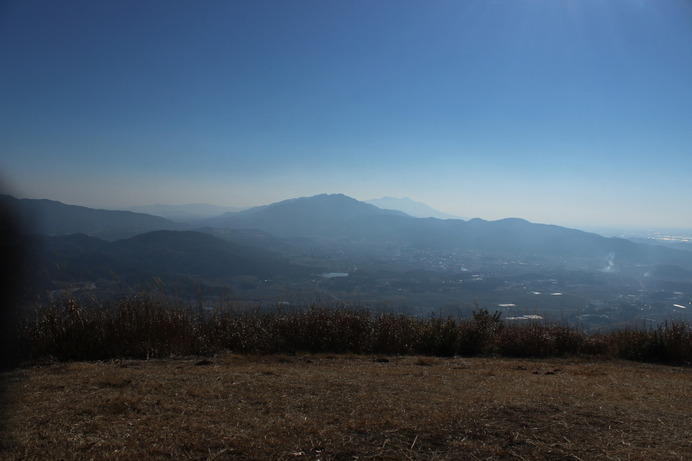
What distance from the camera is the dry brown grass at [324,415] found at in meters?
2.45

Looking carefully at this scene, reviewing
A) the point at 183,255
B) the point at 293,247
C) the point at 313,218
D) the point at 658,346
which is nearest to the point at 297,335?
the point at 658,346

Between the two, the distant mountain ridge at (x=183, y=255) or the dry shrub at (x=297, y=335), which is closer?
the dry shrub at (x=297, y=335)

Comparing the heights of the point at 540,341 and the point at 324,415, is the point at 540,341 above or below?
below

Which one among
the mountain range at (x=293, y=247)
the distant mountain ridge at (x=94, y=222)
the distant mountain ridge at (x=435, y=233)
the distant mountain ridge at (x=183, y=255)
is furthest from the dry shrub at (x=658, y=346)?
the distant mountain ridge at (x=435, y=233)

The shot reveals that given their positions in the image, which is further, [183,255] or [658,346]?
[183,255]

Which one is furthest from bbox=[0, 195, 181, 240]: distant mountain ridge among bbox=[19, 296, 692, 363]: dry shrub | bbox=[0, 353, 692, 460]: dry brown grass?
bbox=[0, 353, 692, 460]: dry brown grass

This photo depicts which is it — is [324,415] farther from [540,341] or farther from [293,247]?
[293,247]

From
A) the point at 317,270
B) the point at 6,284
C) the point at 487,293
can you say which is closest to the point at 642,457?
the point at 6,284

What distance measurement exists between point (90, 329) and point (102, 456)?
13.2ft

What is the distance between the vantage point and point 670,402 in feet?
12.9

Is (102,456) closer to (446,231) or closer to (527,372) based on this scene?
(527,372)

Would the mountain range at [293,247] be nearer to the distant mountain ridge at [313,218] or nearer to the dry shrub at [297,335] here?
the distant mountain ridge at [313,218]

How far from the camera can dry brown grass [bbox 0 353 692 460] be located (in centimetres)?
245

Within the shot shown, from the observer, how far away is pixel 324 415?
304 cm
